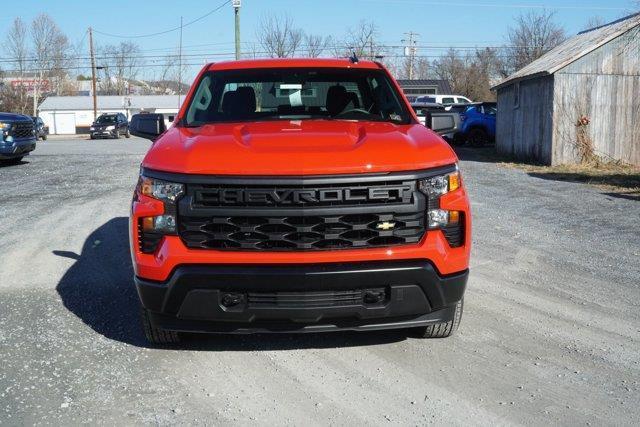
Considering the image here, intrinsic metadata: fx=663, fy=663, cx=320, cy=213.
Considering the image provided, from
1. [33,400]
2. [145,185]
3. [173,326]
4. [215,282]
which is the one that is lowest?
[33,400]

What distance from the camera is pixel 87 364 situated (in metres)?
3.98

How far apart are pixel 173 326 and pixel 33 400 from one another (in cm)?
81

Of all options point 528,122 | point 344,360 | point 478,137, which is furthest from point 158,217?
point 478,137

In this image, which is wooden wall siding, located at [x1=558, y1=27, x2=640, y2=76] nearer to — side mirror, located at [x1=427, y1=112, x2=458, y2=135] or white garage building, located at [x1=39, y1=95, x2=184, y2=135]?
side mirror, located at [x1=427, y1=112, x2=458, y2=135]

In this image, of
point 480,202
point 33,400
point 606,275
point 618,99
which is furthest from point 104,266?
point 618,99

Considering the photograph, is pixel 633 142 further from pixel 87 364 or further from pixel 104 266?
pixel 87 364

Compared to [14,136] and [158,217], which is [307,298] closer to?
[158,217]

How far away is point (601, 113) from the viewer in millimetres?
17438

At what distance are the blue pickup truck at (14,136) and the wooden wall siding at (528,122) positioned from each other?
13450mm

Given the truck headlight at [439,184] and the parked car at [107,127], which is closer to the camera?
the truck headlight at [439,184]

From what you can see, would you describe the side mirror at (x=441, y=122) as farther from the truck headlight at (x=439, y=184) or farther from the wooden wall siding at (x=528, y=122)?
the wooden wall siding at (x=528, y=122)

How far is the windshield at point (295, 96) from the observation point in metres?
5.02

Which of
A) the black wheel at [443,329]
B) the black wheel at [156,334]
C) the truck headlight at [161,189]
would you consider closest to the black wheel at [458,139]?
the black wheel at [443,329]

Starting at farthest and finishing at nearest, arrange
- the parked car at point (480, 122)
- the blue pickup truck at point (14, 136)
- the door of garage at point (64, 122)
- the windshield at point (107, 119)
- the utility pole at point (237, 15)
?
the door of garage at point (64, 122), the windshield at point (107, 119), the utility pole at point (237, 15), the parked car at point (480, 122), the blue pickup truck at point (14, 136)
